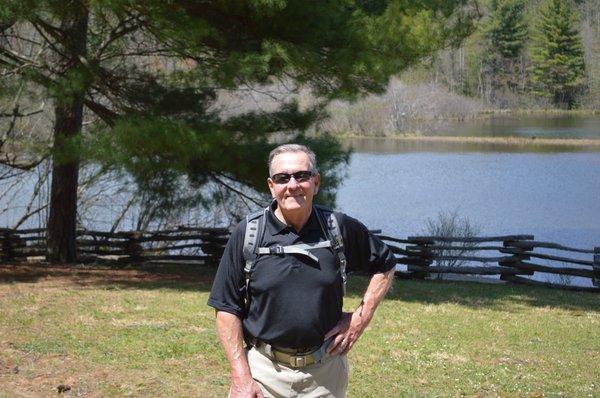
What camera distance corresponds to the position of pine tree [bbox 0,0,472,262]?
11828mm

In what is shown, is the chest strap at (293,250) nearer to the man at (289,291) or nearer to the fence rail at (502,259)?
the man at (289,291)

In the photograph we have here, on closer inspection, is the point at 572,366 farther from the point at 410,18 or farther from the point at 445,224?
the point at 445,224

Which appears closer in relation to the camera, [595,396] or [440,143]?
[595,396]

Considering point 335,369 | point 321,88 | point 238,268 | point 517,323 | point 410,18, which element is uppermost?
point 410,18

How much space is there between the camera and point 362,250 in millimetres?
3623

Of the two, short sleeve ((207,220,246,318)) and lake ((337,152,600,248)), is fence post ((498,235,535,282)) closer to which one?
lake ((337,152,600,248))

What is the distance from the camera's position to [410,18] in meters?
13.1

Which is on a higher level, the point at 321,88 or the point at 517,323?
the point at 321,88

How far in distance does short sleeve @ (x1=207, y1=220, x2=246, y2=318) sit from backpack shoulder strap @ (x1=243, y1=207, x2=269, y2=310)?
0.7 inches

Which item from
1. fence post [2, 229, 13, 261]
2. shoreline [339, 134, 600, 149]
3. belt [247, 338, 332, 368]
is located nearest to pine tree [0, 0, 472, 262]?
fence post [2, 229, 13, 261]

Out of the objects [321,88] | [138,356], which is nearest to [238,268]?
[138,356]

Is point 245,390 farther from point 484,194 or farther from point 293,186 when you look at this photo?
point 484,194

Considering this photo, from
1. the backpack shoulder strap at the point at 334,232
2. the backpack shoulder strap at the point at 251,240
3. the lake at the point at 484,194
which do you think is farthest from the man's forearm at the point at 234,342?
the lake at the point at 484,194

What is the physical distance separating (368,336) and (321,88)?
5049 millimetres
